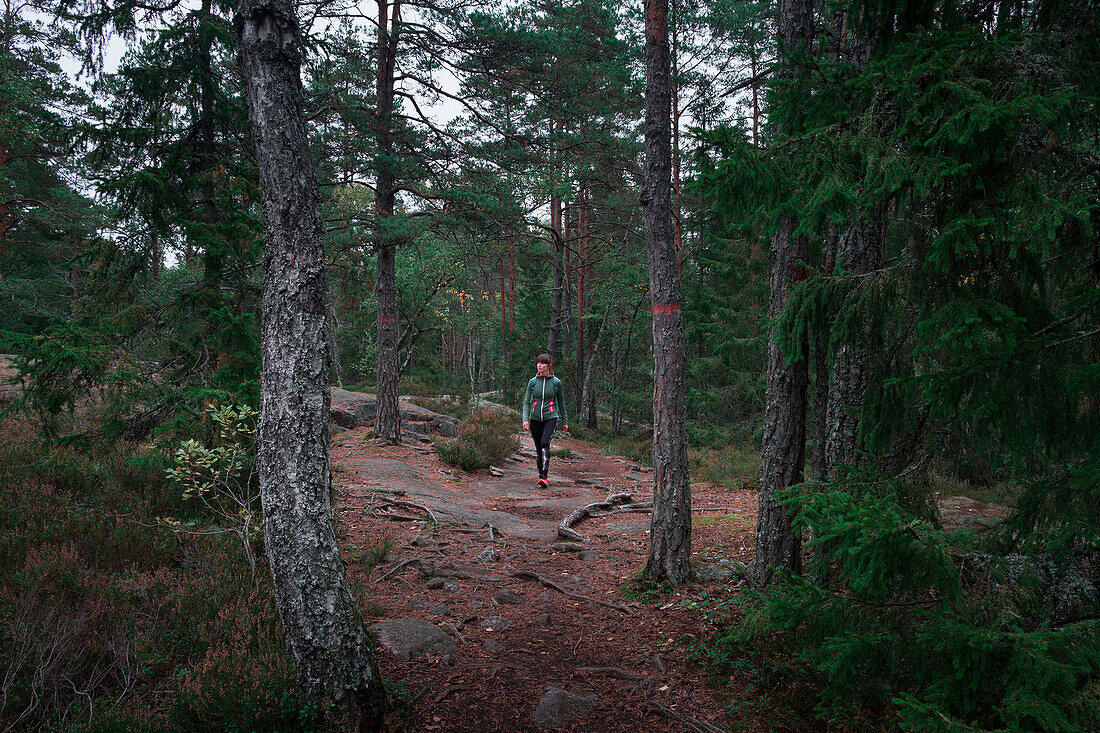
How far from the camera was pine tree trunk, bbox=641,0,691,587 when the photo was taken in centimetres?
500

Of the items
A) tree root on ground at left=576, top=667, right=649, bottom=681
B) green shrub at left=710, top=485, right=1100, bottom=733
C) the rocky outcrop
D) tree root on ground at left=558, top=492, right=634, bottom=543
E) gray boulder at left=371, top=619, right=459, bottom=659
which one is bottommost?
tree root on ground at left=558, top=492, right=634, bottom=543

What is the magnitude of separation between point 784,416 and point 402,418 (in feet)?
40.1

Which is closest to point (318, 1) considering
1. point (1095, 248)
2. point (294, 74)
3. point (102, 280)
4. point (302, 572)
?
point (102, 280)

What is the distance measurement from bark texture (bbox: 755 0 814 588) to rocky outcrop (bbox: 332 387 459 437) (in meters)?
10.8

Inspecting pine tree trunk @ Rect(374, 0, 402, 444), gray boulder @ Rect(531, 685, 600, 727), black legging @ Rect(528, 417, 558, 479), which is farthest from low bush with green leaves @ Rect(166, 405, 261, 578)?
pine tree trunk @ Rect(374, 0, 402, 444)

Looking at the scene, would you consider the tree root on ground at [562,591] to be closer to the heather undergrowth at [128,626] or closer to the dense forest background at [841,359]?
the dense forest background at [841,359]

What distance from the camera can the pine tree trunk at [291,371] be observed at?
122 inches

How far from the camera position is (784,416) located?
4.26 metres

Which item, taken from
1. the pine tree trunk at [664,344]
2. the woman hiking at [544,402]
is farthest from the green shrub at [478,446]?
the pine tree trunk at [664,344]

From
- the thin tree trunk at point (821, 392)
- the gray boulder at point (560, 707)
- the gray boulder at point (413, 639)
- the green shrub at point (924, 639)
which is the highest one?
the thin tree trunk at point (821, 392)

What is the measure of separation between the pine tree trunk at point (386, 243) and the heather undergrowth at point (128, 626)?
6751 mm

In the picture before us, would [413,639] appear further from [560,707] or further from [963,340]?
[963,340]

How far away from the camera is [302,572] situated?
3104 millimetres

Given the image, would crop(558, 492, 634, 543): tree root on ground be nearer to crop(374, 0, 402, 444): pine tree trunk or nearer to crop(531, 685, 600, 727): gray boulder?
crop(531, 685, 600, 727): gray boulder
